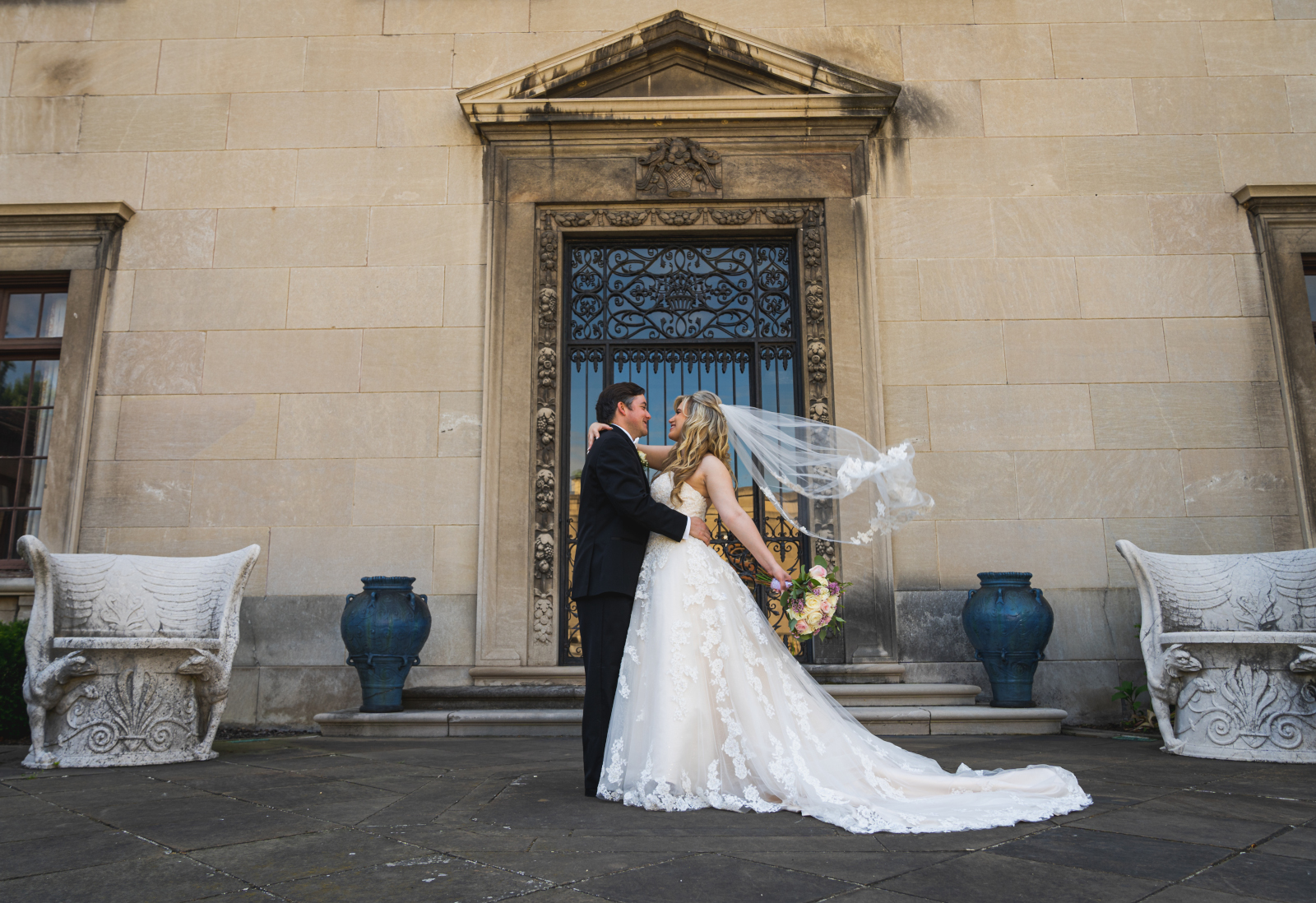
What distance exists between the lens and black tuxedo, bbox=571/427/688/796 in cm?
397

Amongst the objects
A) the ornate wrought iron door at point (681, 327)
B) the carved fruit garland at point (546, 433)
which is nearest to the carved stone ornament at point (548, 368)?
the carved fruit garland at point (546, 433)

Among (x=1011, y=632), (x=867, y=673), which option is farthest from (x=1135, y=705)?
(x=867, y=673)

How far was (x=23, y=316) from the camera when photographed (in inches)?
312

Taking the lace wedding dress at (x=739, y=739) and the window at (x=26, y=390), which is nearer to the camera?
the lace wedding dress at (x=739, y=739)

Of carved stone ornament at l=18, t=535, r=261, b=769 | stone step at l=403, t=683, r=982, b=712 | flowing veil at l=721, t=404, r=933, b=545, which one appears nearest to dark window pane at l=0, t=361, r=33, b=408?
carved stone ornament at l=18, t=535, r=261, b=769

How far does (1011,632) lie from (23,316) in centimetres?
874

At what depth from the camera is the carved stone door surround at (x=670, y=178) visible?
734 cm

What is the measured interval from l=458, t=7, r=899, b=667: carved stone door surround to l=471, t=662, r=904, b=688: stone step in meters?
1.60

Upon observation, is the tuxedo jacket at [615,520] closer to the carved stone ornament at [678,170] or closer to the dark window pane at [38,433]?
the carved stone ornament at [678,170]

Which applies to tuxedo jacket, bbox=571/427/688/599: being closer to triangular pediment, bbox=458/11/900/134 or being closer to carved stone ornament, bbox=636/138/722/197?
carved stone ornament, bbox=636/138/722/197

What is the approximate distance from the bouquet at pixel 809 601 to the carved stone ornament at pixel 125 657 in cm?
344

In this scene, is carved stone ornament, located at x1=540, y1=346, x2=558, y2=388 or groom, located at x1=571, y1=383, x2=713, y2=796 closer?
groom, located at x1=571, y1=383, x2=713, y2=796

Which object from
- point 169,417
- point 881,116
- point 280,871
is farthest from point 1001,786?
point 169,417

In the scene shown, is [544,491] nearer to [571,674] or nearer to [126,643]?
[571,674]
